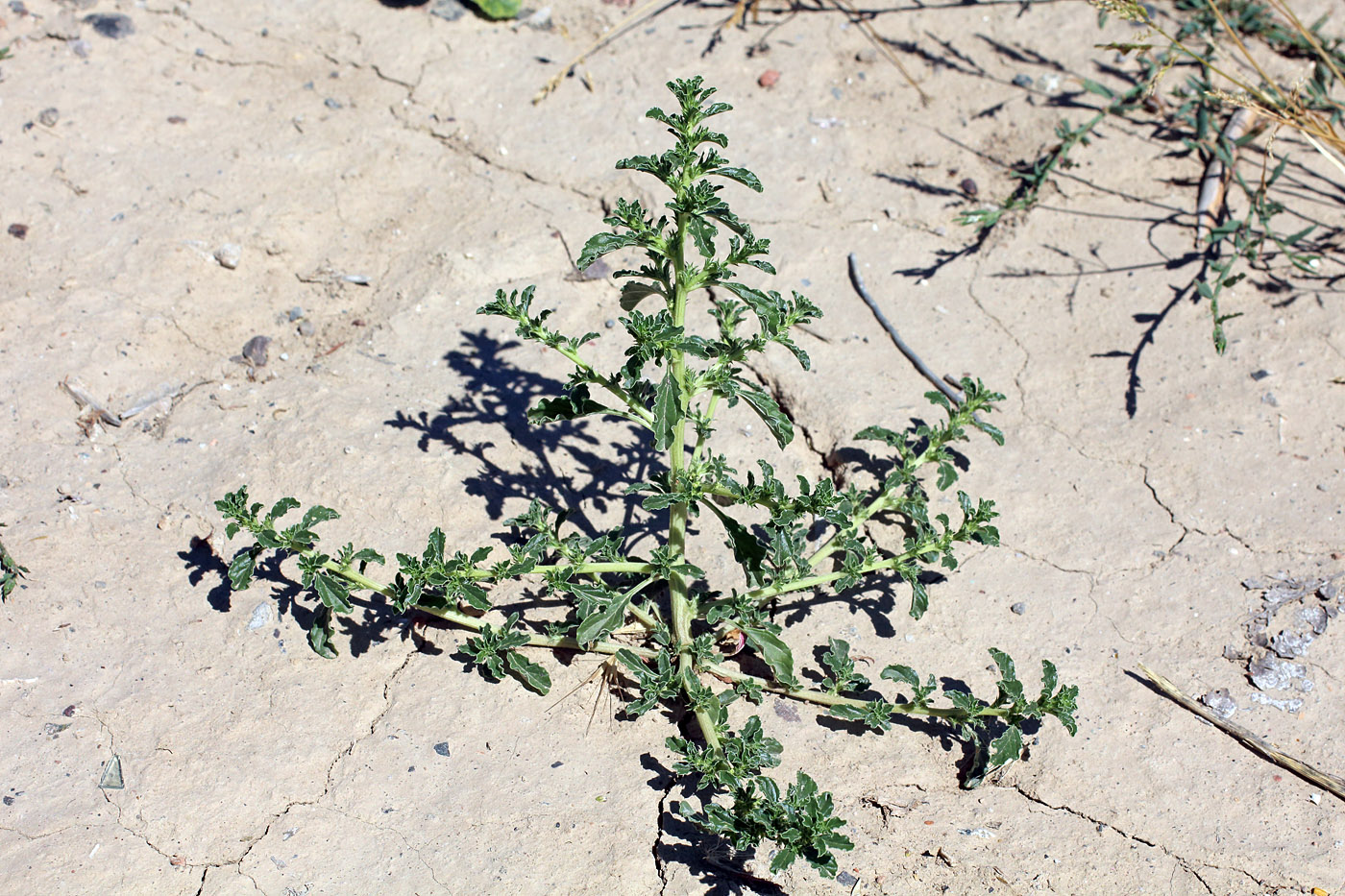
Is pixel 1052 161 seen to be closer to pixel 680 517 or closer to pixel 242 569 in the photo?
pixel 680 517

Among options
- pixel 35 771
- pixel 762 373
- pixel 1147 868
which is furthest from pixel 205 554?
pixel 1147 868

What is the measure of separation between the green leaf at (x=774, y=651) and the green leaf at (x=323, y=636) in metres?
1.21

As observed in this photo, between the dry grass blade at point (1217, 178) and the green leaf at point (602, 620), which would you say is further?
the dry grass blade at point (1217, 178)

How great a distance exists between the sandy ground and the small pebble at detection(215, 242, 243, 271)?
2 cm

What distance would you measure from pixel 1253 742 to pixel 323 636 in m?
2.71

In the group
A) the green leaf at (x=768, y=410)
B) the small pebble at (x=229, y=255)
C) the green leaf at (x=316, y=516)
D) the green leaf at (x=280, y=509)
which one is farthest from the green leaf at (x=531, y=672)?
the small pebble at (x=229, y=255)

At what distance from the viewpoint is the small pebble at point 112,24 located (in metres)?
4.71

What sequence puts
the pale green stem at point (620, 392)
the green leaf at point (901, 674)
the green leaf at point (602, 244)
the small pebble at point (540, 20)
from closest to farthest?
the green leaf at point (602, 244) → the pale green stem at point (620, 392) → the green leaf at point (901, 674) → the small pebble at point (540, 20)

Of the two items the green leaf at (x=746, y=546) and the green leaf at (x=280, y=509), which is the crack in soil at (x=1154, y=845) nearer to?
the green leaf at (x=746, y=546)

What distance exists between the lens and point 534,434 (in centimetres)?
346

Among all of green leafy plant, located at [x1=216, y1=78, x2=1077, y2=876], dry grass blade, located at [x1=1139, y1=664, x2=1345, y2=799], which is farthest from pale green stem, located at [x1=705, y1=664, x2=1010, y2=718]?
dry grass blade, located at [x1=1139, y1=664, x2=1345, y2=799]

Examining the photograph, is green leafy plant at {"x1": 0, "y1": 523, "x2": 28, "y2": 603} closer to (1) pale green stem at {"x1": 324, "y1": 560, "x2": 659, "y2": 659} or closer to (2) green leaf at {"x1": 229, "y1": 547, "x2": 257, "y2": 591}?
(2) green leaf at {"x1": 229, "y1": 547, "x2": 257, "y2": 591}

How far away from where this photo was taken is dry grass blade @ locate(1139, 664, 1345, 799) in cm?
273

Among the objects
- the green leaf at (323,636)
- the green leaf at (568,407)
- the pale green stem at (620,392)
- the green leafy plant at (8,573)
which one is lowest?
the green leafy plant at (8,573)
